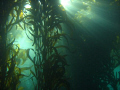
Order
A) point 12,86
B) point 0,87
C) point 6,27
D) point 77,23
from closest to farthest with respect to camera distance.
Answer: point 0,87, point 12,86, point 6,27, point 77,23

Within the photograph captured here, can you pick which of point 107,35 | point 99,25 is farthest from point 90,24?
point 107,35

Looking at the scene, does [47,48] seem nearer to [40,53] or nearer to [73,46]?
[40,53]

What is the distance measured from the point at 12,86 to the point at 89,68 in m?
5.67

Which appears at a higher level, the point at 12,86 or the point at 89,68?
the point at 89,68

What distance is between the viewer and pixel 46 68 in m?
2.46

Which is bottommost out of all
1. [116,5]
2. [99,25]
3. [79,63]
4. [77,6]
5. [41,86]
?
[41,86]

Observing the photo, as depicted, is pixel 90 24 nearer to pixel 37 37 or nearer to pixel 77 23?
pixel 77 23

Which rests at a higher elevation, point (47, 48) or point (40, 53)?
point (47, 48)

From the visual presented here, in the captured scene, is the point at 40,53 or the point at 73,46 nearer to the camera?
the point at 40,53

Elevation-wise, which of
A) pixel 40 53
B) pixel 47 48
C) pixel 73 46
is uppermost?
pixel 73 46

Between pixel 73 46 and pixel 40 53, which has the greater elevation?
pixel 73 46

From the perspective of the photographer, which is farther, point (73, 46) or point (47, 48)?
point (73, 46)

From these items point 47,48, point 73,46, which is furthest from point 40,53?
point 73,46

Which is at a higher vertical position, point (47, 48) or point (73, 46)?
point (73, 46)
